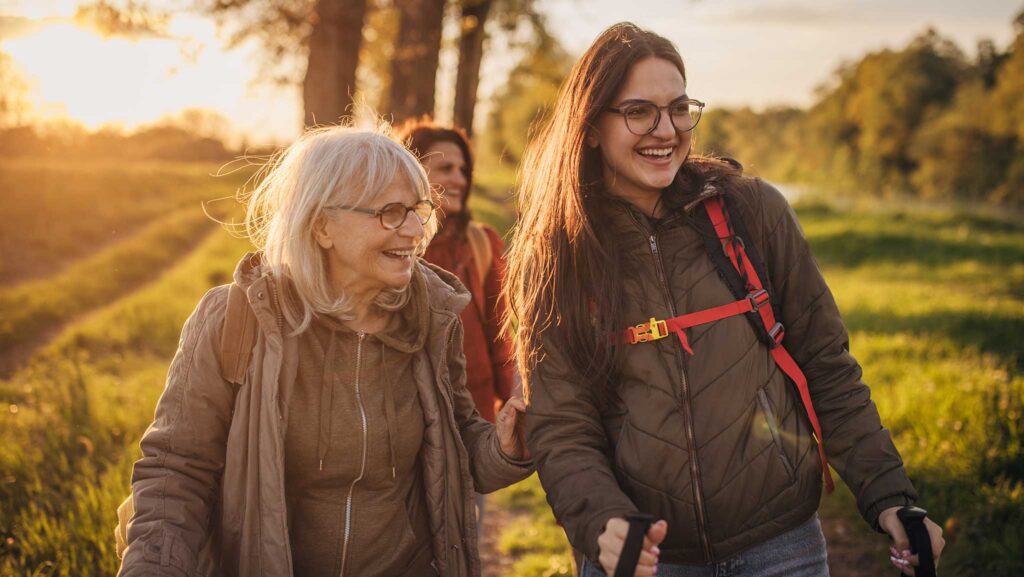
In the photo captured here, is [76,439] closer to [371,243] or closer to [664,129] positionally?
[371,243]

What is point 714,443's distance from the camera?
6.72 ft

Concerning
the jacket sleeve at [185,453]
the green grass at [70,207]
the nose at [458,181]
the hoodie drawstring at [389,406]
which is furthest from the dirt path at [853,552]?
the green grass at [70,207]

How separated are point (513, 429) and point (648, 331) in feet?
1.85

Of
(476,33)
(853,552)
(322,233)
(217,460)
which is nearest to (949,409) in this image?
(853,552)

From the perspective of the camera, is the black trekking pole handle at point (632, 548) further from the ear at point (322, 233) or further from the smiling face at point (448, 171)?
the smiling face at point (448, 171)

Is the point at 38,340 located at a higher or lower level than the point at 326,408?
lower

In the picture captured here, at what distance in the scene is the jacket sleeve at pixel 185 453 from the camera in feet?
6.86

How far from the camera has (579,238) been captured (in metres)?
2.30

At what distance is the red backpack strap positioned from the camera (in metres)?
2.16

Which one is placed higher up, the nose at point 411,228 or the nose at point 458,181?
the nose at point 458,181

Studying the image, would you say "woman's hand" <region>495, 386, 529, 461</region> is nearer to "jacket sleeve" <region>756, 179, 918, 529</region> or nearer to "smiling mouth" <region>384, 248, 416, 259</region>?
"smiling mouth" <region>384, 248, 416, 259</region>

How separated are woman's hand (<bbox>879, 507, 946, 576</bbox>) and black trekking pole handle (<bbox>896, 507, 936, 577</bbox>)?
1cm

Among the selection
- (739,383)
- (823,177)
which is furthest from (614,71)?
(823,177)

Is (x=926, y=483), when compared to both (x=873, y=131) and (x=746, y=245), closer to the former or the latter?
(x=746, y=245)
